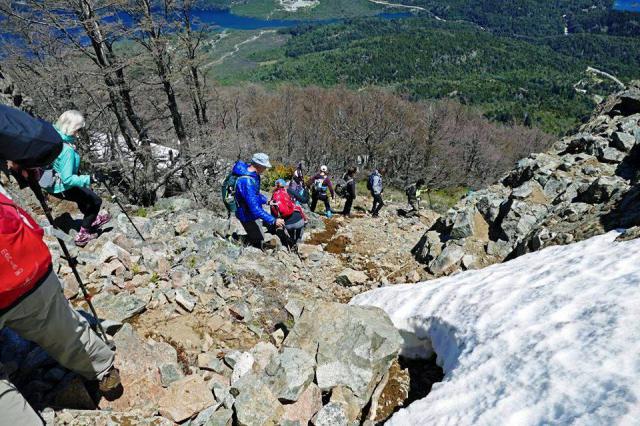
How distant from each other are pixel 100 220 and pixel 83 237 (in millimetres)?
725

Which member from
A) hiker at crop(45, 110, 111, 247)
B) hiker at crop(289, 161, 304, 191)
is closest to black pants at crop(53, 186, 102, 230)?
hiker at crop(45, 110, 111, 247)

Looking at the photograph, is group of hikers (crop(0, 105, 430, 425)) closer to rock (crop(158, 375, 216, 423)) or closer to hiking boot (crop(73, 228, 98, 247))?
rock (crop(158, 375, 216, 423))

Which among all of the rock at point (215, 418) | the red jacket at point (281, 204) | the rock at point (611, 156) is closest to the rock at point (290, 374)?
the rock at point (215, 418)

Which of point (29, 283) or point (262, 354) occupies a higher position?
point (29, 283)

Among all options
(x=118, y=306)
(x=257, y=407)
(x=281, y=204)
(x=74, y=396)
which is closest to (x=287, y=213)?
(x=281, y=204)

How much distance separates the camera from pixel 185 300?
5.82m

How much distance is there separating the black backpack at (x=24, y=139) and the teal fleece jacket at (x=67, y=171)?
3729 mm

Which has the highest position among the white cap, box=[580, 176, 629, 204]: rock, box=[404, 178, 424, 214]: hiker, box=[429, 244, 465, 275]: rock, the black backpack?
the black backpack

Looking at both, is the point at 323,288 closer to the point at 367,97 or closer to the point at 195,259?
the point at 195,259

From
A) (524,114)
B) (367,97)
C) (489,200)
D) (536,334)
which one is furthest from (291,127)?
(524,114)

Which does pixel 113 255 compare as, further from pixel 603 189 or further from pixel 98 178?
pixel 603 189

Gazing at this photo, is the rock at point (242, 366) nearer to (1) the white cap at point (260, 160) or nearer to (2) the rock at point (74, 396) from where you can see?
(2) the rock at point (74, 396)

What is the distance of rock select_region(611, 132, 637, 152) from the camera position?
11617 mm

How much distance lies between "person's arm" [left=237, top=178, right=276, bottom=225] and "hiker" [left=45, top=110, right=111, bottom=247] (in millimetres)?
2652
